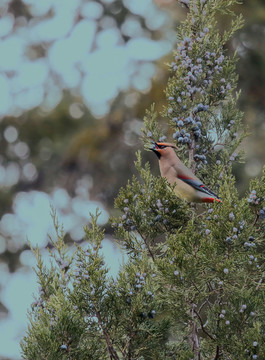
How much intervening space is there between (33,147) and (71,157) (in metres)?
1.07

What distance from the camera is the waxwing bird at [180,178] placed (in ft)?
15.4

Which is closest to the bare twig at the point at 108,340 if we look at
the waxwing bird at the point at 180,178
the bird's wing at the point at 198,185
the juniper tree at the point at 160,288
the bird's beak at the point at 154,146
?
the juniper tree at the point at 160,288

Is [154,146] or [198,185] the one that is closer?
[198,185]

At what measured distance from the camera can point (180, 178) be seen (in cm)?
478

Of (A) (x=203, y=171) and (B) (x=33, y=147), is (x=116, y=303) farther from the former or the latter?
(B) (x=33, y=147)

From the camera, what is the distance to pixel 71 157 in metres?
15.8

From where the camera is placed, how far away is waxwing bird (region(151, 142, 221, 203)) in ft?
15.4

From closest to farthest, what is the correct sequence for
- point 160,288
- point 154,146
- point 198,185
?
point 160,288 < point 198,185 < point 154,146

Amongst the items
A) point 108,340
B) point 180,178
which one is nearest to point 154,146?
point 180,178

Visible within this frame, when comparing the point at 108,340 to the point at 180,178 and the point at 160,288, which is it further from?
the point at 180,178

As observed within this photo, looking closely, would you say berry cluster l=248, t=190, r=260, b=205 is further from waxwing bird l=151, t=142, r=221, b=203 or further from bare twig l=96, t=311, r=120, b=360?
bare twig l=96, t=311, r=120, b=360

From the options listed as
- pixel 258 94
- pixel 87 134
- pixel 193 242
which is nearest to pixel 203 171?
pixel 193 242

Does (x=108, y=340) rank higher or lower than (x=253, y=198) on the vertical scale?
lower

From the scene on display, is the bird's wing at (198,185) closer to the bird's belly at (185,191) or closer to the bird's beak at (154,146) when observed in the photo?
the bird's belly at (185,191)
